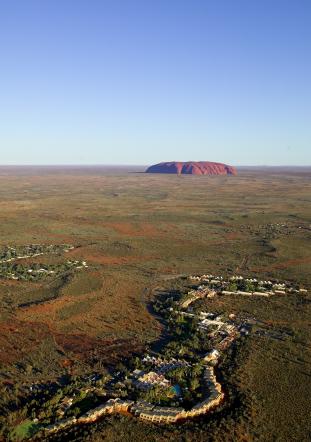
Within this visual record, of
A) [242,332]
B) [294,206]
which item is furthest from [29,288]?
[294,206]

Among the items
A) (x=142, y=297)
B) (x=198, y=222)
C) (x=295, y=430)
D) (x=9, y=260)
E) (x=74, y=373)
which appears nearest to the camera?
(x=295, y=430)

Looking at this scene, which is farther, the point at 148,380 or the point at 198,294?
the point at 198,294

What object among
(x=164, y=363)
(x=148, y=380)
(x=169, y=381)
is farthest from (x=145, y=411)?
(x=164, y=363)

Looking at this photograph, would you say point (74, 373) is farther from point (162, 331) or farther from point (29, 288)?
point (29, 288)

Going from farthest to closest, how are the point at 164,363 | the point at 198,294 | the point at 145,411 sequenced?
the point at 198,294 < the point at 164,363 < the point at 145,411

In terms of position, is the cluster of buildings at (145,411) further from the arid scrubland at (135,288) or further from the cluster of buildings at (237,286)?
the cluster of buildings at (237,286)

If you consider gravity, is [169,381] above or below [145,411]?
below

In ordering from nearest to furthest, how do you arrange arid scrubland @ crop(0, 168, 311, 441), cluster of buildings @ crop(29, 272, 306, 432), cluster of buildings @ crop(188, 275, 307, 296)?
cluster of buildings @ crop(29, 272, 306, 432) → arid scrubland @ crop(0, 168, 311, 441) → cluster of buildings @ crop(188, 275, 307, 296)

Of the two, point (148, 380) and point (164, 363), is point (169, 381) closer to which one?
point (148, 380)


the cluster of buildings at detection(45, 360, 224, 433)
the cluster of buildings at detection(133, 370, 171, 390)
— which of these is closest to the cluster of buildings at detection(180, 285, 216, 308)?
the cluster of buildings at detection(133, 370, 171, 390)

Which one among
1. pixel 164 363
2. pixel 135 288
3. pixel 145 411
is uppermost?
pixel 145 411

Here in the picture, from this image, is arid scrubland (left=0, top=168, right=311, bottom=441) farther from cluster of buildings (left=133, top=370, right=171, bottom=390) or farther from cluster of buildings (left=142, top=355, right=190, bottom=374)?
cluster of buildings (left=133, top=370, right=171, bottom=390)
